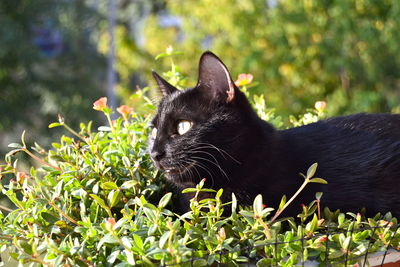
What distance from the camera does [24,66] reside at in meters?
6.66

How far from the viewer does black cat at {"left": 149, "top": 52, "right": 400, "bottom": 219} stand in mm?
1392

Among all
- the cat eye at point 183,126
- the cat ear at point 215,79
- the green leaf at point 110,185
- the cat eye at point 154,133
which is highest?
the cat ear at point 215,79

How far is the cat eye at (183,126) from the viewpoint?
144 centimetres

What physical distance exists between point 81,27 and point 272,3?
125 inches

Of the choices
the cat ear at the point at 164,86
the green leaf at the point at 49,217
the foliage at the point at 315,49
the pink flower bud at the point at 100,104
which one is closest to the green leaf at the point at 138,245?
the green leaf at the point at 49,217

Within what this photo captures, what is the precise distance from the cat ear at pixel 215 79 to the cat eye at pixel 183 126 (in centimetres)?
11

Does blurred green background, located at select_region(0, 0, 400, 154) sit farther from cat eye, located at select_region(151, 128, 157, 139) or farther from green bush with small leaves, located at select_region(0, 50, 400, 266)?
green bush with small leaves, located at select_region(0, 50, 400, 266)

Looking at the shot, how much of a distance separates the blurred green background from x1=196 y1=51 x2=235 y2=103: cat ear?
234 cm

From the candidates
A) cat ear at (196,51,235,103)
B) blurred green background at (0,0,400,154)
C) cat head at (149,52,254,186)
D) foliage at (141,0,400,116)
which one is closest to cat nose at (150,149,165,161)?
cat head at (149,52,254,186)

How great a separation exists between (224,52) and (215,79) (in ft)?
14.7

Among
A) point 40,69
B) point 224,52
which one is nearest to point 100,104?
point 224,52

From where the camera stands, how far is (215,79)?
4.66 ft

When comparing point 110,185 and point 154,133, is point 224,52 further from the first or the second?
point 110,185

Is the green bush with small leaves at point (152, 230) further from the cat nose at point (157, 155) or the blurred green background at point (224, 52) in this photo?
the blurred green background at point (224, 52)
